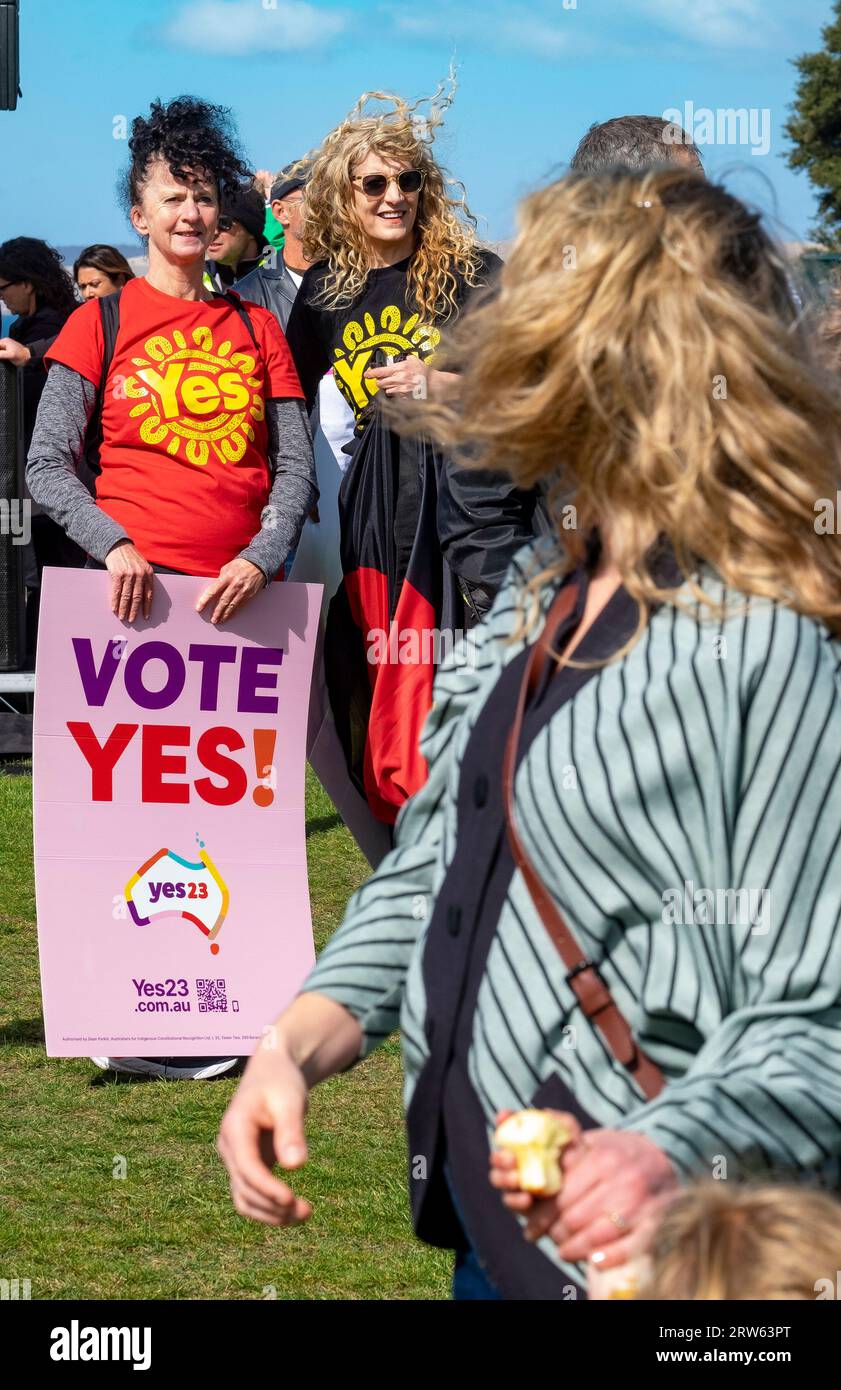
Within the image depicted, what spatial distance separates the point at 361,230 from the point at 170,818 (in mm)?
1665

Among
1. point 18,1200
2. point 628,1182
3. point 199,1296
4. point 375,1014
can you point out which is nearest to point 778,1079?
point 628,1182

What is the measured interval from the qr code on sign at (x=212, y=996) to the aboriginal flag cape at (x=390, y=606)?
63 centimetres

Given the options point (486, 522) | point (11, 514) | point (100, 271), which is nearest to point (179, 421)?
point (486, 522)

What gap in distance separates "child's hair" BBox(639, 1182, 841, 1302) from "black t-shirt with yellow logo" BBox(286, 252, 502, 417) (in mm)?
3376

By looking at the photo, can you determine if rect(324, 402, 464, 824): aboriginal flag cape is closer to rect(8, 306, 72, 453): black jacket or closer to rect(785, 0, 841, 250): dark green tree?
rect(8, 306, 72, 453): black jacket

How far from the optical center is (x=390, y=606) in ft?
14.8

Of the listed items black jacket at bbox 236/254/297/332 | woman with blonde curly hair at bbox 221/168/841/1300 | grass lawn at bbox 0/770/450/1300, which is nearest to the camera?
woman with blonde curly hair at bbox 221/168/841/1300

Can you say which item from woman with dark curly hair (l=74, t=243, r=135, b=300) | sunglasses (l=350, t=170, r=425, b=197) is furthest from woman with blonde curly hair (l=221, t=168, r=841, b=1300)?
woman with dark curly hair (l=74, t=243, r=135, b=300)

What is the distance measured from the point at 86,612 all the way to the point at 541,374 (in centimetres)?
288

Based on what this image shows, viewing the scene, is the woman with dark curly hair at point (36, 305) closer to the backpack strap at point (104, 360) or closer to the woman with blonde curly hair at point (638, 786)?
the backpack strap at point (104, 360)

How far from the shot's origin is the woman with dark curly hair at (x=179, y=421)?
432cm

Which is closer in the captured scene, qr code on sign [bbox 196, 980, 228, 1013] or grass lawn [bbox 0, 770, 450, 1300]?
grass lawn [bbox 0, 770, 450, 1300]

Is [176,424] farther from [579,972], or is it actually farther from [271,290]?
[579,972]

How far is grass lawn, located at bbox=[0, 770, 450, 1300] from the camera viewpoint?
3502 millimetres
